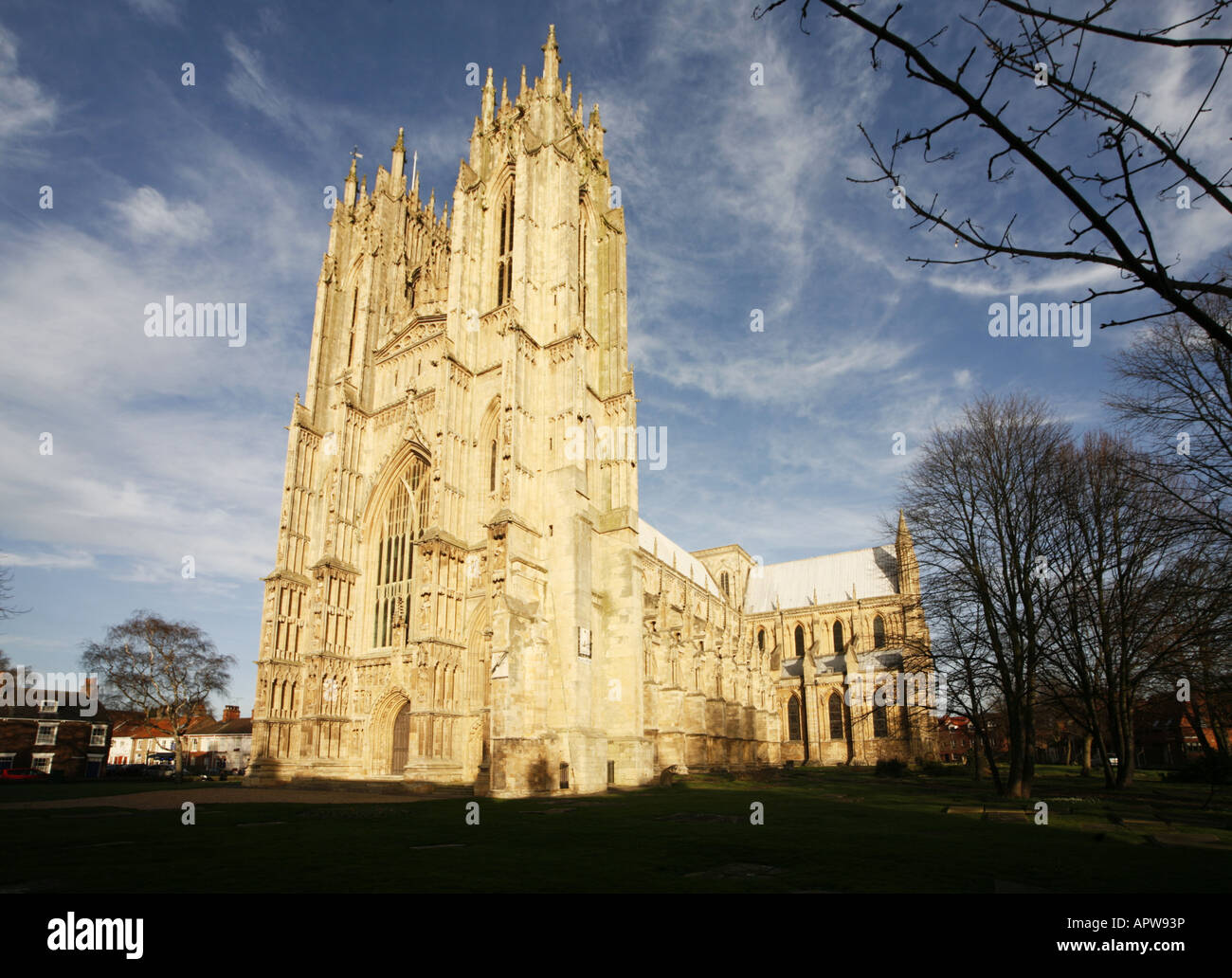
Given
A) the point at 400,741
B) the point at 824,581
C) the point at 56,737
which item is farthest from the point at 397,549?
the point at 824,581

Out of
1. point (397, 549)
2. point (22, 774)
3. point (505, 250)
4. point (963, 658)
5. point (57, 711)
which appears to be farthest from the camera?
point (57, 711)

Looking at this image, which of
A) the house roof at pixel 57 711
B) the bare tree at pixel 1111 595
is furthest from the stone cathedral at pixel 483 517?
the house roof at pixel 57 711

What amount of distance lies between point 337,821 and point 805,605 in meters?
54.4

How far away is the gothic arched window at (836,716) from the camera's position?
5262cm

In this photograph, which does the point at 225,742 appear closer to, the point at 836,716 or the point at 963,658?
the point at 836,716

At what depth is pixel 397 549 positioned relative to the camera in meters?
31.5

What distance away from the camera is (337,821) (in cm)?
1244

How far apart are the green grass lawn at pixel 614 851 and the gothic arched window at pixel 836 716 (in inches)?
1553

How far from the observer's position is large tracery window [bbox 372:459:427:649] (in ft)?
99.6

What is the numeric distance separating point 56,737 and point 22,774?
410 cm

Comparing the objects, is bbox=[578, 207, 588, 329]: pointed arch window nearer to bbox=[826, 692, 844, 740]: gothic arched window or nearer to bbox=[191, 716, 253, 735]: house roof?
bbox=[826, 692, 844, 740]: gothic arched window
